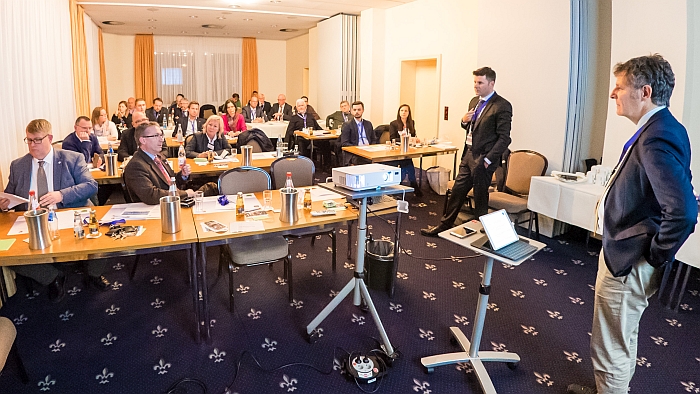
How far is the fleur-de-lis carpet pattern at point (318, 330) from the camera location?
2.54m

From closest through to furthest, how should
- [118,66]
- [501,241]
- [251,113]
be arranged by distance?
1. [501,241]
2. [251,113]
3. [118,66]

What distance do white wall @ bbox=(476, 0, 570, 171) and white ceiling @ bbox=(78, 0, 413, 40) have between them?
3.17 m

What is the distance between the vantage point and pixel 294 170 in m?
4.22

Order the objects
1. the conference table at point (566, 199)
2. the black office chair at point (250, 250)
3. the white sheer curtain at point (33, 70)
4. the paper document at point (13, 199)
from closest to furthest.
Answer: the paper document at point (13, 199)
the black office chair at point (250, 250)
the conference table at point (566, 199)
the white sheer curtain at point (33, 70)

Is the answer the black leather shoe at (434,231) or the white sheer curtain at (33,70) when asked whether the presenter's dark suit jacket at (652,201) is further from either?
the white sheer curtain at (33,70)

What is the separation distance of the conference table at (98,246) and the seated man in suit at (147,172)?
1.35 ft

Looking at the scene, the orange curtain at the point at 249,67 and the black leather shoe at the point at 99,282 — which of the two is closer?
the black leather shoe at the point at 99,282

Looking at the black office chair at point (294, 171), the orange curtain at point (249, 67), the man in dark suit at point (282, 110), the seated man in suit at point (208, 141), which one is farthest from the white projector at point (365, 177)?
the orange curtain at point (249, 67)

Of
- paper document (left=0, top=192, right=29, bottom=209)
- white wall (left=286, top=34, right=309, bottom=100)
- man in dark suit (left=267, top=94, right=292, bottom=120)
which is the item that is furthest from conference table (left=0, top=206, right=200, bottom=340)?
white wall (left=286, top=34, right=309, bottom=100)

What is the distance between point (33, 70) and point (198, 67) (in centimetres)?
943

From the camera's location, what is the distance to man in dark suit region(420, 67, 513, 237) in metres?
4.39

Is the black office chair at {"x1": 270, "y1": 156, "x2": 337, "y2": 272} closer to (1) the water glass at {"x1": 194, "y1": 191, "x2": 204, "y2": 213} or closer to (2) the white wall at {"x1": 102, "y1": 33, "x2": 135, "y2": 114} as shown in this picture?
(1) the water glass at {"x1": 194, "y1": 191, "x2": 204, "y2": 213}

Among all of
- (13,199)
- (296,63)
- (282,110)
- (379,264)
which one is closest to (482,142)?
(379,264)

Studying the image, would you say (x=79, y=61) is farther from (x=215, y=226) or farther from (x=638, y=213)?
(x=638, y=213)
